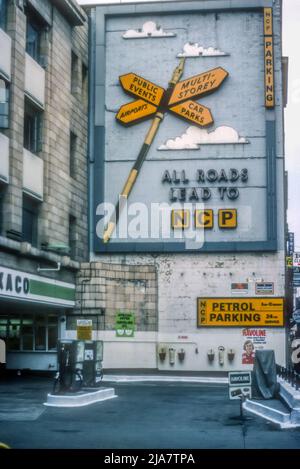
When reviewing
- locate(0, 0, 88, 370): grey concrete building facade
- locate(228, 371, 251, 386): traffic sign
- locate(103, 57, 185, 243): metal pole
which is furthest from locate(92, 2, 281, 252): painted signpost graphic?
locate(228, 371, 251, 386): traffic sign

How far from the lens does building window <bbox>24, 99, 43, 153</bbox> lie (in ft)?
111

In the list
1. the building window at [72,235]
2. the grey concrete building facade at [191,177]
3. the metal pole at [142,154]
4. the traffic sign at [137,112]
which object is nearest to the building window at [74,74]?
the grey concrete building facade at [191,177]

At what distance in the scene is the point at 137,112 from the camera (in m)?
41.5

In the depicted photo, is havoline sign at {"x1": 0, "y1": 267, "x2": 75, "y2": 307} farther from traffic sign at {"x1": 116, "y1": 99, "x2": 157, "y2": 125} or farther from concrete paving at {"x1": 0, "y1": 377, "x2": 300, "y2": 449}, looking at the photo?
traffic sign at {"x1": 116, "y1": 99, "x2": 157, "y2": 125}

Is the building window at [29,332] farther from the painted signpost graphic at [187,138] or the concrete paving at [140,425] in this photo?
the concrete paving at [140,425]

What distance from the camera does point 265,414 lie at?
68.0 feet

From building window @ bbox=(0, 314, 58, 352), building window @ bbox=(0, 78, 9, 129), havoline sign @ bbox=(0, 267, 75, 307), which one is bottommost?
building window @ bbox=(0, 314, 58, 352)

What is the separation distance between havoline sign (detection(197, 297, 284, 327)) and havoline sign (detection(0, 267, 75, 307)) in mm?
7386

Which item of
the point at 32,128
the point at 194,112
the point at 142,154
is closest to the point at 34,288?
the point at 32,128

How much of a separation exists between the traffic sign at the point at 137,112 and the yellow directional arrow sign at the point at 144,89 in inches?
11.9

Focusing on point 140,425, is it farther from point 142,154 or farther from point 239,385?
point 142,154

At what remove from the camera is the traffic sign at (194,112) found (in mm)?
41094

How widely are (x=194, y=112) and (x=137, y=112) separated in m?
3.25

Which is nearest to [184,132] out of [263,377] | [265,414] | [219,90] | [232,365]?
[219,90]
